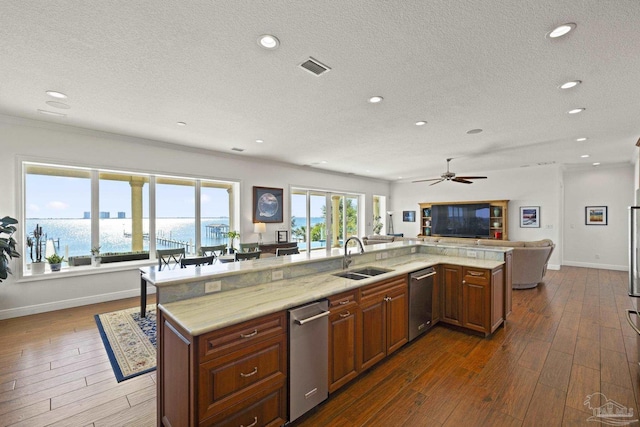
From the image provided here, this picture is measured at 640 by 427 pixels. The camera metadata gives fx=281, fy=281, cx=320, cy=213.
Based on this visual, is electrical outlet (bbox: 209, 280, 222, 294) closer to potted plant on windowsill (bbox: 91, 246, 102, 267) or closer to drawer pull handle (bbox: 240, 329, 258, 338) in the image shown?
drawer pull handle (bbox: 240, 329, 258, 338)

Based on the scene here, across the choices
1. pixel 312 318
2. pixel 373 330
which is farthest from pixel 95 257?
pixel 373 330

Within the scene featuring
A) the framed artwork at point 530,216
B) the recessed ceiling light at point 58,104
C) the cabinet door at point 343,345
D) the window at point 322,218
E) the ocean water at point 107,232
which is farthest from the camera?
the window at point 322,218

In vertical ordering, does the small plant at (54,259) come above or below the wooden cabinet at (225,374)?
above

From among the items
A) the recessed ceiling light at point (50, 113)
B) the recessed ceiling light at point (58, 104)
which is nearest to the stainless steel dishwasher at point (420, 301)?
the recessed ceiling light at point (58, 104)

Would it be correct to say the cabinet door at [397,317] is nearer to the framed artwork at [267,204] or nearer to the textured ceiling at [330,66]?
the textured ceiling at [330,66]

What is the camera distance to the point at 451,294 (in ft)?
11.6

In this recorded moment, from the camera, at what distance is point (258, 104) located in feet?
11.1

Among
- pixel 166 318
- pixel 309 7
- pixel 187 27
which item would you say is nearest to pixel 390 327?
pixel 166 318

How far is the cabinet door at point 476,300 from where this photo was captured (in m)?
3.23

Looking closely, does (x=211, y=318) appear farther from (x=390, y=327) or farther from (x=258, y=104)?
(x=258, y=104)

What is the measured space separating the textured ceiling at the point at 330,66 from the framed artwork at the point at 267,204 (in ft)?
7.14

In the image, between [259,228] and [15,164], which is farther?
[259,228]

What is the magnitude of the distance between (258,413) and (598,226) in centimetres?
958

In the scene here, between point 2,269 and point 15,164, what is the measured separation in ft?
4.89
